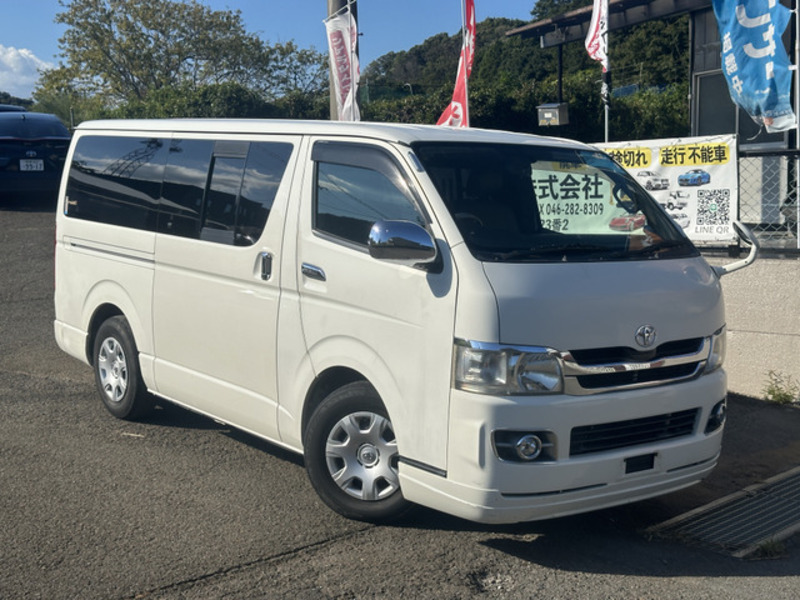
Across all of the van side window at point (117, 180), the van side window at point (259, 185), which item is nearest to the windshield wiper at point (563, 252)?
the van side window at point (259, 185)

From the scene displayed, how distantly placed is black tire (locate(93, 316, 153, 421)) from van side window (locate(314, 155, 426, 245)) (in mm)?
2236

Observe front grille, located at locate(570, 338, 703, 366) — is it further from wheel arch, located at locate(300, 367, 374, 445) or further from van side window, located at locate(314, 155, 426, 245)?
wheel arch, located at locate(300, 367, 374, 445)

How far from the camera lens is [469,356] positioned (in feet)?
13.6

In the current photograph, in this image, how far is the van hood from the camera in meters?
4.15

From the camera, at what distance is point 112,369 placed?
22.4ft

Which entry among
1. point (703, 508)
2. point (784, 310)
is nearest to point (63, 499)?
point (703, 508)

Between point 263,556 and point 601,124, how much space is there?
22.6 metres

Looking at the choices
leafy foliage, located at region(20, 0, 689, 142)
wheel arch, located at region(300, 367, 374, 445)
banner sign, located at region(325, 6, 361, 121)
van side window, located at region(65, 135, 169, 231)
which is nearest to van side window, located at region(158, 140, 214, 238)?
Result: van side window, located at region(65, 135, 169, 231)

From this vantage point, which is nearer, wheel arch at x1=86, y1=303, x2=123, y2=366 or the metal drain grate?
the metal drain grate

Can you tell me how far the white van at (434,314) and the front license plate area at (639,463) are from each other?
0.04ft

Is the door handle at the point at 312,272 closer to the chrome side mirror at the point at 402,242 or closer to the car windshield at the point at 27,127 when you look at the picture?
the chrome side mirror at the point at 402,242

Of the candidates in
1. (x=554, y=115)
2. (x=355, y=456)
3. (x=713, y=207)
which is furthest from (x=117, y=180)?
(x=554, y=115)

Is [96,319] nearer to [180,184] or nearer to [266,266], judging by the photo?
[180,184]

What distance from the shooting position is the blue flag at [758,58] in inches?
315
